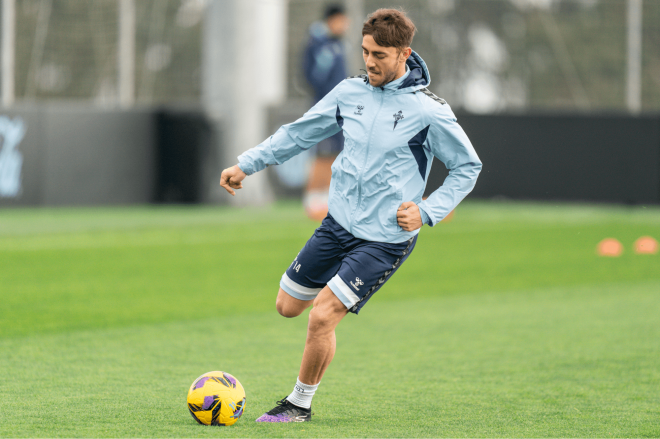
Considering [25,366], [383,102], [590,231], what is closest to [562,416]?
[383,102]

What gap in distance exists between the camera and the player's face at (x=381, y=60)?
4562 mm

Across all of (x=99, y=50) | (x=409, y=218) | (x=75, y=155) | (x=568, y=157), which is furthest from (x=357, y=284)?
(x=99, y=50)

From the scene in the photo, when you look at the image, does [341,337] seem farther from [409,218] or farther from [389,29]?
[389,29]

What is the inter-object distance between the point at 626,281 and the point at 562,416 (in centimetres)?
519

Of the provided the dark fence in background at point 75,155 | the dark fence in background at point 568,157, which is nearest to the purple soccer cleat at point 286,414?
the dark fence in background at point 75,155

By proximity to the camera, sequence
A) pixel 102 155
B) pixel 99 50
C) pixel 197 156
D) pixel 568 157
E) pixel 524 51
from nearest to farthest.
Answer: pixel 102 155 → pixel 197 156 → pixel 568 157 → pixel 99 50 → pixel 524 51

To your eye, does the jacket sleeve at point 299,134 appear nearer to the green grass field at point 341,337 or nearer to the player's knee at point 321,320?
the player's knee at point 321,320

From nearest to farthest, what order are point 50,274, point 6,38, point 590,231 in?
point 50,274 < point 590,231 < point 6,38

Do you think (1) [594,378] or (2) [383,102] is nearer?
(2) [383,102]

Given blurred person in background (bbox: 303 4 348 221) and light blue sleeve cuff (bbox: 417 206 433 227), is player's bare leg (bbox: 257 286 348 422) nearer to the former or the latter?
light blue sleeve cuff (bbox: 417 206 433 227)

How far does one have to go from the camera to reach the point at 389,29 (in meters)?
4.54

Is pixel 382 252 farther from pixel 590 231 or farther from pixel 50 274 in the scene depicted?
pixel 590 231

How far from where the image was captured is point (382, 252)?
4695 millimetres

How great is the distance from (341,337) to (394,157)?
8.58ft
